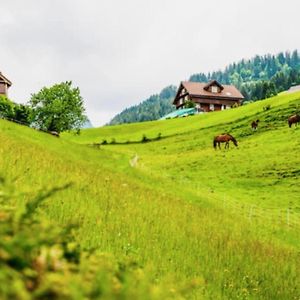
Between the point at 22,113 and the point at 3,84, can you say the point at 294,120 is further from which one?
the point at 3,84

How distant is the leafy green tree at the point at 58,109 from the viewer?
3285 inches

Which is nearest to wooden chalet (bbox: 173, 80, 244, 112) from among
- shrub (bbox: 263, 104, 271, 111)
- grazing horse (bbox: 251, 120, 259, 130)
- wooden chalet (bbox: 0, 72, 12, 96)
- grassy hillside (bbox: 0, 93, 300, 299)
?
wooden chalet (bbox: 0, 72, 12, 96)

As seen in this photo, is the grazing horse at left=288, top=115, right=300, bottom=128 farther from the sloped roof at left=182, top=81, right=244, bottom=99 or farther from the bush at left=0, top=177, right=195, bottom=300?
the sloped roof at left=182, top=81, right=244, bottom=99

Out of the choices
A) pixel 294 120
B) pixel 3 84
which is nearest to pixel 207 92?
pixel 3 84

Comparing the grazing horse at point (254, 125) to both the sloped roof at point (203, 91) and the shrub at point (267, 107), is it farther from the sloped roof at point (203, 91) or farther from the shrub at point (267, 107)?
the sloped roof at point (203, 91)

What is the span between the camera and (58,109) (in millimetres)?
82625

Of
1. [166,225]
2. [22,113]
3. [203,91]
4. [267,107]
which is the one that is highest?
[203,91]

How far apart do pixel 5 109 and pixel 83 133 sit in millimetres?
25248

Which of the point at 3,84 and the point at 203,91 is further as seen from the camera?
the point at 203,91

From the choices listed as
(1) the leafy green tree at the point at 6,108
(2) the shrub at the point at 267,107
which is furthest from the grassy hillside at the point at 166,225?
(1) the leafy green tree at the point at 6,108

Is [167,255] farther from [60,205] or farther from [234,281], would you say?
[60,205]

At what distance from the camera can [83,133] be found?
347 ft

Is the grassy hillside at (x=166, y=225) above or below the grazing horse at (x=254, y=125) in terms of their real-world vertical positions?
below

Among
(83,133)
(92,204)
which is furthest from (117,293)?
(83,133)
